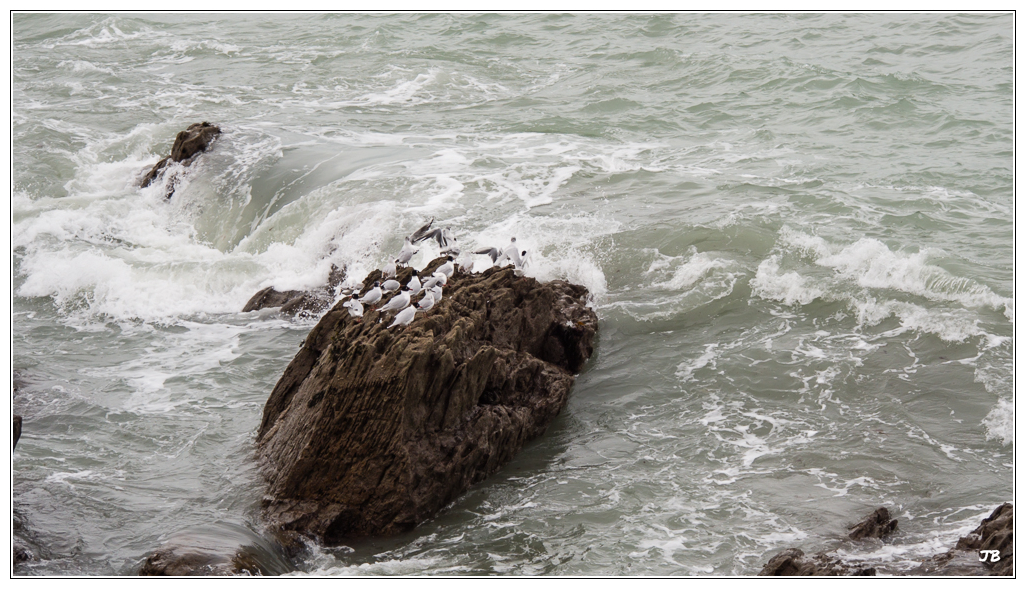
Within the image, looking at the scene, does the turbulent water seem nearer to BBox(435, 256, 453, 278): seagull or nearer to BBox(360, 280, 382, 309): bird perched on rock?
BBox(360, 280, 382, 309): bird perched on rock

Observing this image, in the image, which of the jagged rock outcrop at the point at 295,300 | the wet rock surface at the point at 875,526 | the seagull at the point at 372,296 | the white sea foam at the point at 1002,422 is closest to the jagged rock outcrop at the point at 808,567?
the wet rock surface at the point at 875,526

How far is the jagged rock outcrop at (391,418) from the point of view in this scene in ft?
29.6

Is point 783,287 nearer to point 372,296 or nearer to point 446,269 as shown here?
point 446,269

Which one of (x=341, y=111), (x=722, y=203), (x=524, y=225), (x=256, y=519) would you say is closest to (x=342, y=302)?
(x=256, y=519)

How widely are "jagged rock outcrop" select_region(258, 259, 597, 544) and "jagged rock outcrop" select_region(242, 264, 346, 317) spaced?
3.36 metres

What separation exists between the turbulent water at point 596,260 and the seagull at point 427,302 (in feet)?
6.36

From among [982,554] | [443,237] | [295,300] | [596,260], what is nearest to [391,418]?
[443,237]

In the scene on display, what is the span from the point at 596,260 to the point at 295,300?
14.9 ft

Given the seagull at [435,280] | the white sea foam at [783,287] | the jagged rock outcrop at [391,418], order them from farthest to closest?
1. the white sea foam at [783,287]
2. the seagull at [435,280]
3. the jagged rock outcrop at [391,418]

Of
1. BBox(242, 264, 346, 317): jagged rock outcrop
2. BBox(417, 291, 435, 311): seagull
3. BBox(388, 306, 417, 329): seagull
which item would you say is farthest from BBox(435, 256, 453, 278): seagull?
BBox(242, 264, 346, 317): jagged rock outcrop

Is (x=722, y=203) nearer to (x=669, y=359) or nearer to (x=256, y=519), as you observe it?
(x=669, y=359)

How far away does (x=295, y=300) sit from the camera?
1438 cm

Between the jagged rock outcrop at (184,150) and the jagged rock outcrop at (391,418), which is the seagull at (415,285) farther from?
the jagged rock outcrop at (184,150)

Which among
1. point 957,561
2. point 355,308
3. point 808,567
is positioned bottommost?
point 957,561
